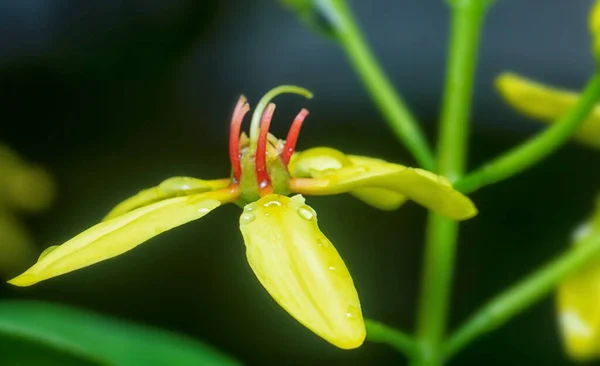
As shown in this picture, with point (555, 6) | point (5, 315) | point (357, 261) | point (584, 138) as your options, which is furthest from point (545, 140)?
point (555, 6)

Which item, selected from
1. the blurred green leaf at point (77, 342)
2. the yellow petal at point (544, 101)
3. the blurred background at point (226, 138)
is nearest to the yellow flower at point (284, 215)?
the blurred green leaf at point (77, 342)

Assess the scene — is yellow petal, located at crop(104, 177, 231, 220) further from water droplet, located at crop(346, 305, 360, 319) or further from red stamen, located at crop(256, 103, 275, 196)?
water droplet, located at crop(346, 305, 360, 319)

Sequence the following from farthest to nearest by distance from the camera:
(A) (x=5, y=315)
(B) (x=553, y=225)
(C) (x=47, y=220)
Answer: (B) (x=553, y=225) < (C) (x=47, y=220) < (A) (x=5, y=315)

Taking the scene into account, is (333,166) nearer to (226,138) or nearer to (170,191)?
(170,191)

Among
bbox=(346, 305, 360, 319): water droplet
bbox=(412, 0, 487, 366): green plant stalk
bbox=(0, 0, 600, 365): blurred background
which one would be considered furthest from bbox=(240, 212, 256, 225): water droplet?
bbox=(0, 0, 600, 365): blurred background

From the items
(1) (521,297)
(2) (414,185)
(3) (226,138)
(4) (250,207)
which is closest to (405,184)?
(2) (414,185)

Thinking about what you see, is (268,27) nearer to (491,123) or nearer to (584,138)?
(491,123)

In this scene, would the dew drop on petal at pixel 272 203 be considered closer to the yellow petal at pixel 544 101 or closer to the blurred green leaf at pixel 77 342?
the blurred green leaf at pixel 77 342
